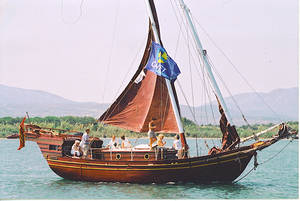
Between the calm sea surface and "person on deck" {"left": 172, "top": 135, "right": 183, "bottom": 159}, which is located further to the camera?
"person on deck" {"left": 172, "top": 135, "right": 183, "bottom": 159}

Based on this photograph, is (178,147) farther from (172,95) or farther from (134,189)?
(134,189)

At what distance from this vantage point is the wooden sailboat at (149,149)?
95.0 ft

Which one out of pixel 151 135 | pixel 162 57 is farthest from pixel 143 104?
pixel 162 57

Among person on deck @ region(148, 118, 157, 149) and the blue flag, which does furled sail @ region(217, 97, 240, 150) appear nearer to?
the blue flag

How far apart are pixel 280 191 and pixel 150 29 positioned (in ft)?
35.9

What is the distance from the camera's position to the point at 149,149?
2969cm

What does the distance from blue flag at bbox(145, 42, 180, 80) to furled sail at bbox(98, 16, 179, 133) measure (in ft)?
4.38

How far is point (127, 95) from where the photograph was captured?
3244cm

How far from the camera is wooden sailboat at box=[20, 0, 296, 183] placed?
95.0 feet

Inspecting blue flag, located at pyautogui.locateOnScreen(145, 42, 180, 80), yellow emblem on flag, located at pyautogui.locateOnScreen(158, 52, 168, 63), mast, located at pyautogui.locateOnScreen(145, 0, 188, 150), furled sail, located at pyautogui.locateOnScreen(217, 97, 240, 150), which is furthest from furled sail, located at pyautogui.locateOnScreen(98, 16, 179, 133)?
furled sail, located at pyautogui.locateOnScreen(217, 97, 240, 150)

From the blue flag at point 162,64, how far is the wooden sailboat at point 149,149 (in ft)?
0.74

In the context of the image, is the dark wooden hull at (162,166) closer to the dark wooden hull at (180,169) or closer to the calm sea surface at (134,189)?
the dark wooden hull at (180,169)

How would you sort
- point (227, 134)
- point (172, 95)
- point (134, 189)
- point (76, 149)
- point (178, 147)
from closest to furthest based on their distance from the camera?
point (134, 189), point (178, 147), point (227, 134), point (172, 95), point (76, 149)

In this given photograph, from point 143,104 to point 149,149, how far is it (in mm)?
3352
